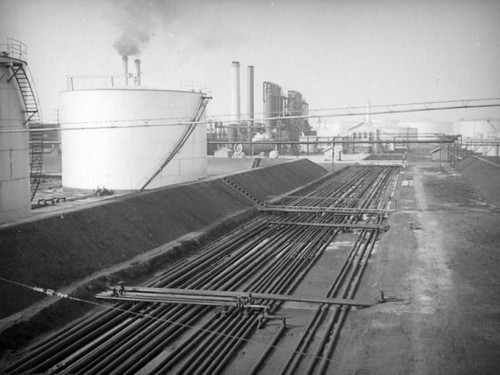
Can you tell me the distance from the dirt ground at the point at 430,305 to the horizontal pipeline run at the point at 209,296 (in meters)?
0.51

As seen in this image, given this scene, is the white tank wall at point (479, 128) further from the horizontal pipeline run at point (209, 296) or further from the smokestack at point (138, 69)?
the horizontal pipeline run at point (209, 296)

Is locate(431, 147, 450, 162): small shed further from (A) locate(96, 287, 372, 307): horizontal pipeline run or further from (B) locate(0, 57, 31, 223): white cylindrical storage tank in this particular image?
(A) locate(96, 287, 372, 307): horizontal pipeline run

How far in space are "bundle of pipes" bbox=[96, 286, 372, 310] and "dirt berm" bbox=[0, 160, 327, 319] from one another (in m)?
1.22

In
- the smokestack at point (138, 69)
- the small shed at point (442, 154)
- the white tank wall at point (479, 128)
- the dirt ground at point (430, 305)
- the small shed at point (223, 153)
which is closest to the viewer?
the dirt ground at point (430, 305)

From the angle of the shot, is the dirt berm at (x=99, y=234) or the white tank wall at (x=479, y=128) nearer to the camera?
the dirt berm at (x=99, y=234)

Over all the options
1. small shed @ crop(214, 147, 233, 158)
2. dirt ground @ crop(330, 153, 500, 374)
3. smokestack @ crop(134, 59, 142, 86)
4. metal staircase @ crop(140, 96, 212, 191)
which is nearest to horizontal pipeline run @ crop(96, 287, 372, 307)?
dirt ground @ crop(330, 153, 500, 374)

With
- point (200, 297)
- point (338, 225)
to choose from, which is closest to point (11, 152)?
point (200, 297)

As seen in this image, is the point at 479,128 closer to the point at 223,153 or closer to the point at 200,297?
the point at 223,153

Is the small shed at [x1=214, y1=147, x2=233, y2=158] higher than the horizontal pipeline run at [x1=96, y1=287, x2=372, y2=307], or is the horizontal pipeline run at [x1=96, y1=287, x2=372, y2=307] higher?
the small shed at [x1=214, y1=147, x2=233, y2=158]

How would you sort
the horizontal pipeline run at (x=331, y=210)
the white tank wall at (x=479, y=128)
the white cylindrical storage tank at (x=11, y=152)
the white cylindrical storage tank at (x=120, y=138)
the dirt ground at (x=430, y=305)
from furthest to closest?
the white tank wall at (x=479, y=128) < the white cylindrical storage tank at (x=120, y=138) < the horizontal pipeline run at (x=331, y=210) < the white cylindrical storage tank at (x=11, y=152) < the dirt ground at (x=430, y=305)

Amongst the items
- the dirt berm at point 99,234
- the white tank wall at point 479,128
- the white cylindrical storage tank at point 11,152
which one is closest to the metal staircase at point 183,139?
the dirt berm at point 99,234

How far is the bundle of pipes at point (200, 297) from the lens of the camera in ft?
25.9

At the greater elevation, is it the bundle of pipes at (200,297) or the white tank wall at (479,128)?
the white tank wall at (479,128)

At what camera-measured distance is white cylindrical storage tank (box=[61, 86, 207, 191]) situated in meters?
20.6
